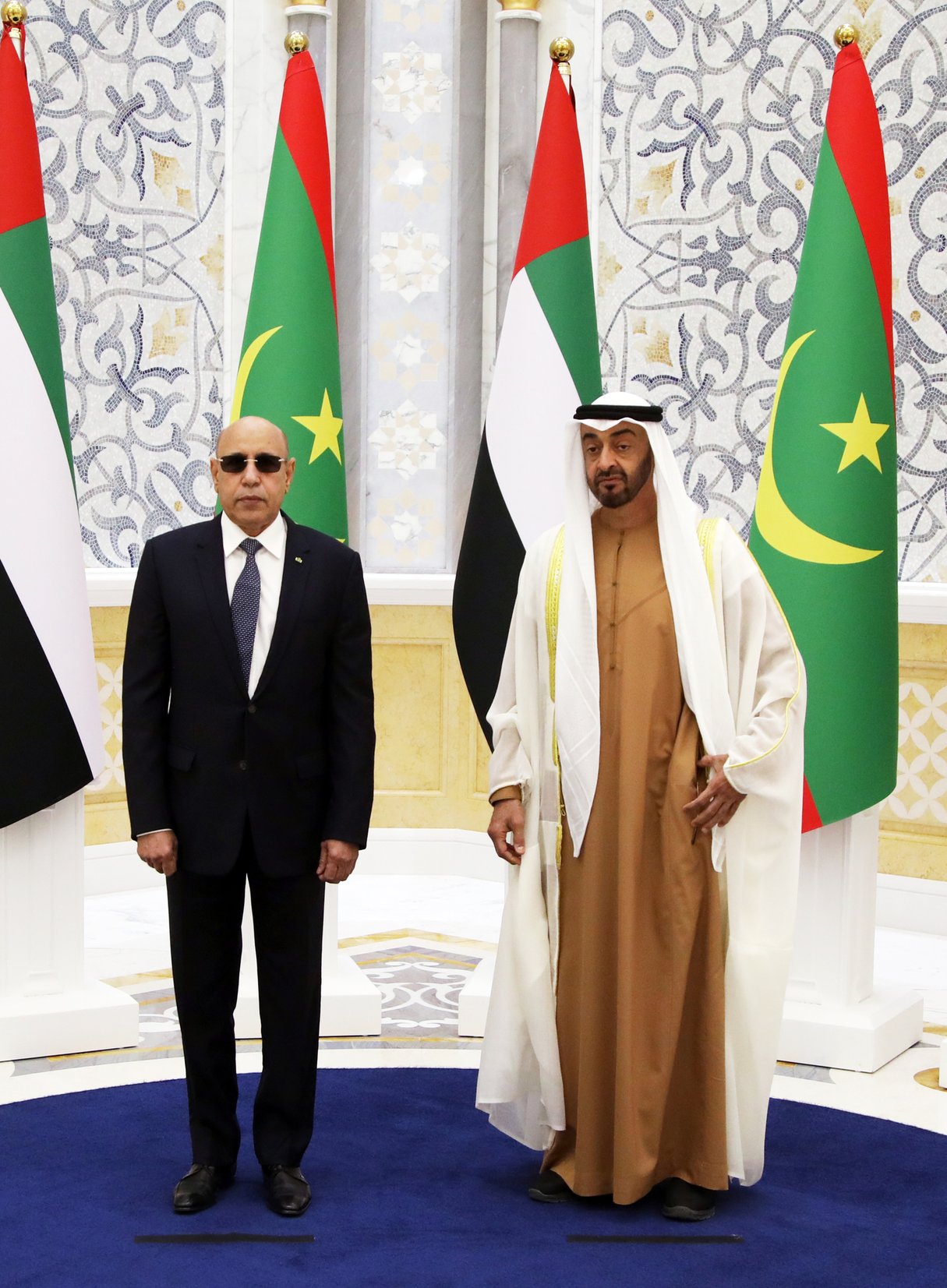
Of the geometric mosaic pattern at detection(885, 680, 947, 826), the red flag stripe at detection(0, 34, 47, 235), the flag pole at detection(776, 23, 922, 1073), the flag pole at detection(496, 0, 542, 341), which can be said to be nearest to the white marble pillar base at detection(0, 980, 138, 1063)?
the flag pole at detection(776, 23, 922, 1073)

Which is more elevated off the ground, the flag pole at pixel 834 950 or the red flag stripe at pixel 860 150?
the red flag stripe at pixel 860 150

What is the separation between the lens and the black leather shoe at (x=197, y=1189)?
9.98 ft

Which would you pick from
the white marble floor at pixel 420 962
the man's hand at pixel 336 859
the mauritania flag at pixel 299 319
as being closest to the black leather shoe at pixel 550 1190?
the man's hand at pixel 336 859

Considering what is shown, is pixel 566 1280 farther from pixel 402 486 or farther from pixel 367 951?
pixel 402 486

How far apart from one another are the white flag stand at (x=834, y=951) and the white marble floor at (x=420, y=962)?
8 cm

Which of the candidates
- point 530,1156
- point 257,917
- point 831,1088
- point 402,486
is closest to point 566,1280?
point 530,1156

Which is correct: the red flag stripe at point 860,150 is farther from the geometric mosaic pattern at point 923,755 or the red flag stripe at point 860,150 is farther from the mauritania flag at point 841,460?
the geometric mosaic pattern at point 923,755

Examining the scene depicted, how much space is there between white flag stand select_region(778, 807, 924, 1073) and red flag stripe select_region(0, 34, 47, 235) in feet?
8.77

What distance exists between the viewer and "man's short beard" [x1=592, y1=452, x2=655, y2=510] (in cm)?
314

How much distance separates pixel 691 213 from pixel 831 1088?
11.9 ft

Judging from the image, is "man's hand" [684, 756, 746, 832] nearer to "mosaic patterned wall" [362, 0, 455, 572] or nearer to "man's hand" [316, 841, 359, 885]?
"man's hand" [316, 841, 359, 885]

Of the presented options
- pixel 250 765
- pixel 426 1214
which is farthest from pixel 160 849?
pixel 426 1214

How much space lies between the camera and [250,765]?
2.98 m

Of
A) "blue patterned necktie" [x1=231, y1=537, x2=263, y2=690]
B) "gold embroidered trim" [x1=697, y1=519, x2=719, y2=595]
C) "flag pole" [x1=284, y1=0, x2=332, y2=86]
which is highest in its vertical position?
"flag pole" [x1=284, y1=0, x2=332, y2=86]
